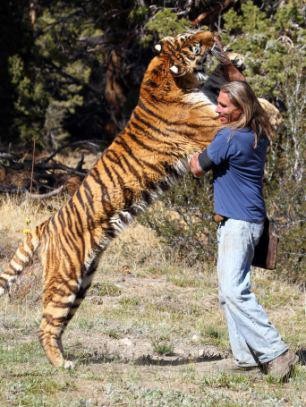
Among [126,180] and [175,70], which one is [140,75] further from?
[126,180]

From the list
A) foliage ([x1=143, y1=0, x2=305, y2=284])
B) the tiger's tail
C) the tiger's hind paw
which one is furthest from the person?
foliage ([x1=143, y1=0, x2=305, y2=284])

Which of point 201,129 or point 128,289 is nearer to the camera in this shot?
point 201,129

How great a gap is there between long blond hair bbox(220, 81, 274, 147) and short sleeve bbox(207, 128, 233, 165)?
9cm

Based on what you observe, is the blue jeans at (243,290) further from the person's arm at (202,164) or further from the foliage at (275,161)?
the foliage at (275,161)

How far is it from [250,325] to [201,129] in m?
1.85

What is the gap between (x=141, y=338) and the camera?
876 cm

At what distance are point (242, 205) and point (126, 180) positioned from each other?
132 cm

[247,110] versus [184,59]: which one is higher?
[184,59]

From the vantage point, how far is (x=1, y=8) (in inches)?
758

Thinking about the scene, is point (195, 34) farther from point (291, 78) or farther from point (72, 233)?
point (291, 78)

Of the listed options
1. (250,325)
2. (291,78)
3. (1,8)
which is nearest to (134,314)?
(250,325)

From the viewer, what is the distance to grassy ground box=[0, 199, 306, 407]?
644cm

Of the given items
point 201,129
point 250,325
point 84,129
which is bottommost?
point 84,129

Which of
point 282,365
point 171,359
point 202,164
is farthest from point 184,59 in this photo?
point 282,365
